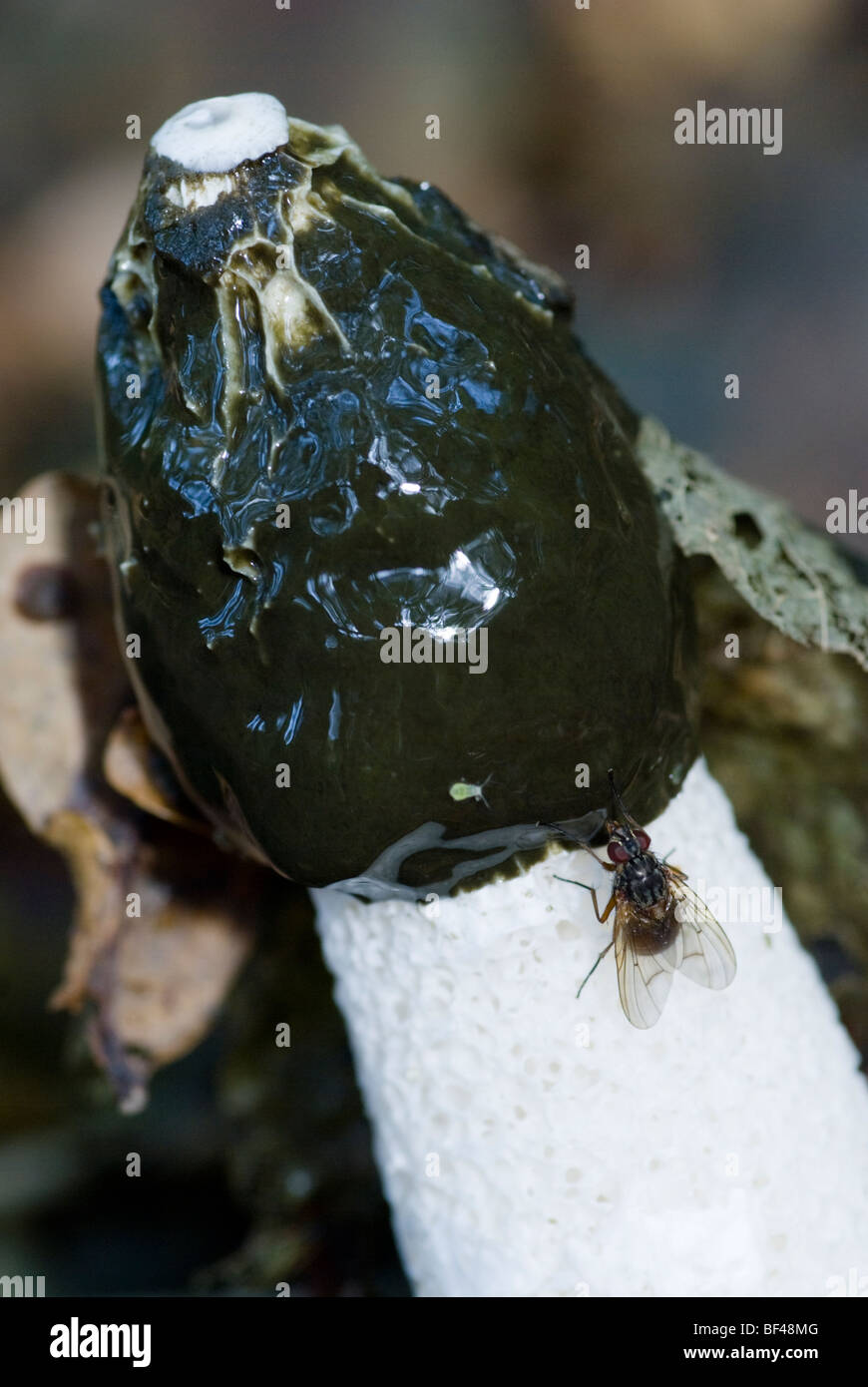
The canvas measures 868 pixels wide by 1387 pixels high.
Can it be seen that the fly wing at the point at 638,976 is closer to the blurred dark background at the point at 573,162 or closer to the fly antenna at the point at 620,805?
the fly antenna at the point at 620,805

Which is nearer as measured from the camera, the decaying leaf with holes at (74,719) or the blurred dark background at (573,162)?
the decaying leaf with holes at (74,719)

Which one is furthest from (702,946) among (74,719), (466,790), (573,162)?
(573,162)

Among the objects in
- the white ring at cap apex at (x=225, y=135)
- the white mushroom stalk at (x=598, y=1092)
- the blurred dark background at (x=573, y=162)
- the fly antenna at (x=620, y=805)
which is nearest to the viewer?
the white ring at cap apex at (x=225, y=135)

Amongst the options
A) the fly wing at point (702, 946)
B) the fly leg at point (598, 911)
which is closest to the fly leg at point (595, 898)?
the fly leg at point (598, 911)

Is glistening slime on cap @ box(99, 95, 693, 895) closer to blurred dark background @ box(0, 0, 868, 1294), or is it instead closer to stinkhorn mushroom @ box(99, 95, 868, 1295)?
stinkhorn mushroom @ box(99, 95, 868, 1295)

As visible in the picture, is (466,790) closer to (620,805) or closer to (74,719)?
(620,805)
